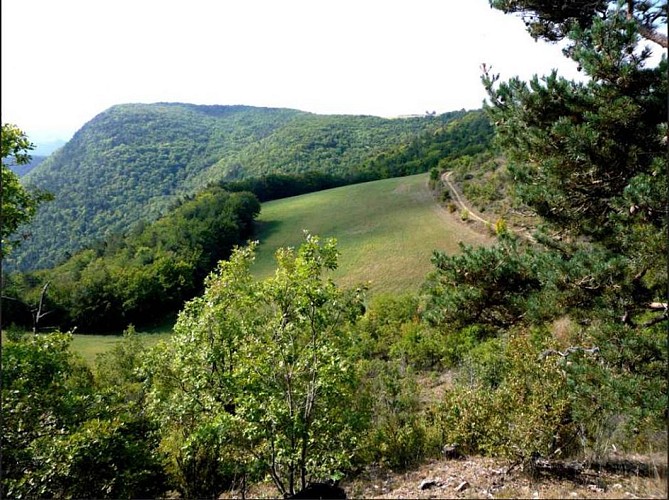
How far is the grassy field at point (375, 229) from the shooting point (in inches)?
1993

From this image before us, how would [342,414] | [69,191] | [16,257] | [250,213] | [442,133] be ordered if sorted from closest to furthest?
1. [342,414]
2. [250,213]
3. [16,257]
4. [442,133]
5. [69,191]

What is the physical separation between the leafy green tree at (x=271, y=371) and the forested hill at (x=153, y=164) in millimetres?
96782

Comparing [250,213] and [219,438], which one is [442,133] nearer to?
[250,213]

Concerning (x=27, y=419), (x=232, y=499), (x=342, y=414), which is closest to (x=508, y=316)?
(x=342, y=414)

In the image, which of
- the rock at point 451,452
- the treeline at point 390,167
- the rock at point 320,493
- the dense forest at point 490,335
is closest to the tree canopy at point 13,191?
the dense forest at point 490,335

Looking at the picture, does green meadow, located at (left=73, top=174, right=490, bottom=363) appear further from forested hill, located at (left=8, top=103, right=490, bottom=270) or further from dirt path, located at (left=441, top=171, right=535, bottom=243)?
forested hill, located at (left=8, top=103, right=490, bottom=270)

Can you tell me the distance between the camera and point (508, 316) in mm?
9219

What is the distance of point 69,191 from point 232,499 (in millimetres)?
161916

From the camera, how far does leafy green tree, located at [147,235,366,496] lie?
8.52m

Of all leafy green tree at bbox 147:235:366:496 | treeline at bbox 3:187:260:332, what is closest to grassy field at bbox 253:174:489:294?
treeline at bbox 3:187:260:332

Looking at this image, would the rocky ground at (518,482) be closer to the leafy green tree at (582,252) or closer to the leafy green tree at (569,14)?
the leafy green tree at (582,252)

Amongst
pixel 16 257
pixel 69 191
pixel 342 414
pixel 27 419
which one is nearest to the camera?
pixel 27 419

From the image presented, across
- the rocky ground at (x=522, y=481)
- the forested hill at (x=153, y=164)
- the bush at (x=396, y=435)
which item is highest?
the forested hill at (x=153, y=164)

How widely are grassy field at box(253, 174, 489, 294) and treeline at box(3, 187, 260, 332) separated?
6.67m
